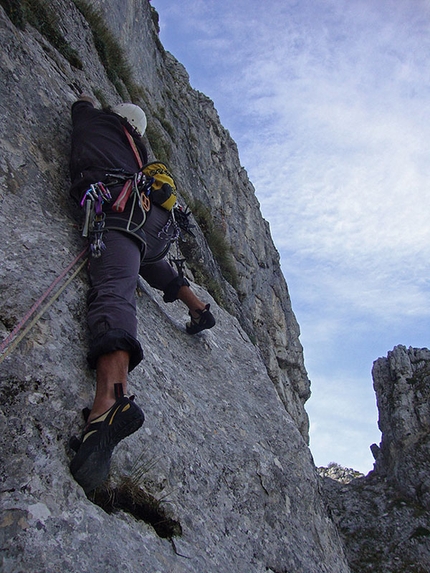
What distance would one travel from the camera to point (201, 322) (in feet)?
20.4

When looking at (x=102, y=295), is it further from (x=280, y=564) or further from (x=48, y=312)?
(x=280, y=564)

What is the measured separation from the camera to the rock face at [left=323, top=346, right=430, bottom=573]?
14484 mm

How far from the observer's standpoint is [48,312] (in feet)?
11.8

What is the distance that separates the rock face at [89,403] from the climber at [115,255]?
18 centimetres

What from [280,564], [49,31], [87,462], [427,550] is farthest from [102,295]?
[427,550]

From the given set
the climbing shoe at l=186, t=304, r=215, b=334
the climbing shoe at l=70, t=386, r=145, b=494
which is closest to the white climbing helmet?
the climbing shoe at l=186, t=304, r=215, b=334

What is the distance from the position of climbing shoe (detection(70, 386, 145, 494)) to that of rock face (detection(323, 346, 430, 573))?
1395cm

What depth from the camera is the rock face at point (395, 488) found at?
14484mm

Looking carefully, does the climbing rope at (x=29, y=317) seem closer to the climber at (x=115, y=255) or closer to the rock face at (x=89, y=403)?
the rock face at (x=89, y=403)

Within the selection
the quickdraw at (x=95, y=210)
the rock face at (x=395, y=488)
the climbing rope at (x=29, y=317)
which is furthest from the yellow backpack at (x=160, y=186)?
the rock face at (x=395, y=488)

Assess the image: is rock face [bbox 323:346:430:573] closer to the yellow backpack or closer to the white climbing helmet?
the yellow backpack

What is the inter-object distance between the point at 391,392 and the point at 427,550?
7806 mm

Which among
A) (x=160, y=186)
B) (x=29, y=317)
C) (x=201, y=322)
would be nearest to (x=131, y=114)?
(x=160, y=186)

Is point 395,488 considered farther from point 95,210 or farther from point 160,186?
point 95,210
